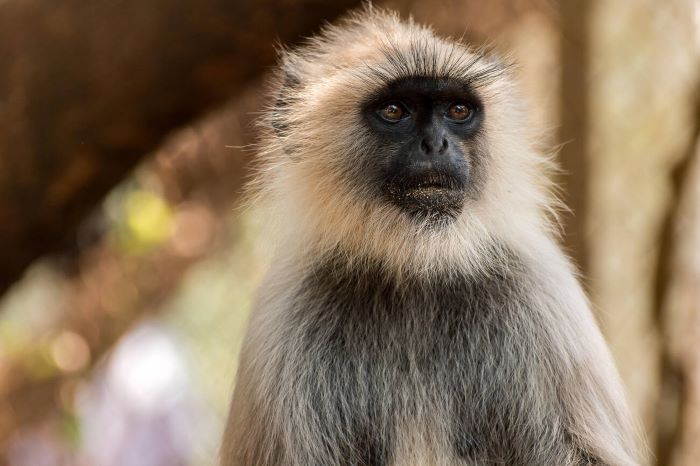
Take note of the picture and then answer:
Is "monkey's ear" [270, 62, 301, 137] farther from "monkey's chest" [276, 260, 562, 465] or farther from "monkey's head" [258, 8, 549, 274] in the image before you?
"monkey's chest" [276, 260, 562, 465]

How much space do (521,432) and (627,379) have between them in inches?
86.1

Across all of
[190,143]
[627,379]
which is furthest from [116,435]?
[627,379]

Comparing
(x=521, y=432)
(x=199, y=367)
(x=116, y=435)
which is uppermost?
(x=521, y=432)

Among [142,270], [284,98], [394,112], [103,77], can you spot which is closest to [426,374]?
[394,112]

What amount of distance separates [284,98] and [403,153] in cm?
86

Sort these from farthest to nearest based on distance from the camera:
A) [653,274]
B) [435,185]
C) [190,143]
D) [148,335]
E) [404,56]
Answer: [148,335], [190,143], [653,274], [404,56], [435,185]

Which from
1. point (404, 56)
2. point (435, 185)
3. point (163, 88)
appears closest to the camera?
point (435, 185)

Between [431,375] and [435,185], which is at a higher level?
[435,185]

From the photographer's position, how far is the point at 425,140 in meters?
3.83

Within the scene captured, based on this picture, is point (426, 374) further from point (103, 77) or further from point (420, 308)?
point (103, 77)

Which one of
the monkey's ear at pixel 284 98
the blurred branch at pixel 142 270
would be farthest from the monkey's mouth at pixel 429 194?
the blurred branch at pixel 142 270

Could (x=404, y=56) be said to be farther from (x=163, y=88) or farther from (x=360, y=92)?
(x=163, y=88)

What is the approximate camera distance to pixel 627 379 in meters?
5.90

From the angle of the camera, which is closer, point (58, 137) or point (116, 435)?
point (58, 137)
